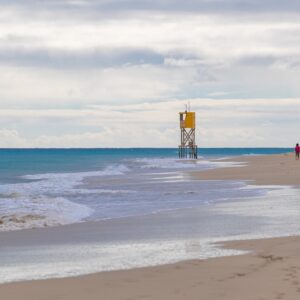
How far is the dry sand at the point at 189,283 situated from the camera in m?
7.88

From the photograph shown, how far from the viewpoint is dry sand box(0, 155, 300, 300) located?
7.88 meters

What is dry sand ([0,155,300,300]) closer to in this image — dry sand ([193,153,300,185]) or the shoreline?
the shoreline

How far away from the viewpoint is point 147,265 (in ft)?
32.2

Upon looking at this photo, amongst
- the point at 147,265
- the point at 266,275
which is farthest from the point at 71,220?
the point at 266,275

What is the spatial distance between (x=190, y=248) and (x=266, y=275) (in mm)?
2745

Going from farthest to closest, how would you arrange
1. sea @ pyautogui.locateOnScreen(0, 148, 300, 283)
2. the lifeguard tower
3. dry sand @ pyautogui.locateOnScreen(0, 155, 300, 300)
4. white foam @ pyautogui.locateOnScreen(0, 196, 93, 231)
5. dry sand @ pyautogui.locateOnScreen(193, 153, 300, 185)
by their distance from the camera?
the lifeguard tower, dry sand @ pyautogui.locateOnScreen(193, 153, 300, 185), white foam @ pyautogui.locateOnScreen(0, 196, 93, 231), sea @ pyautogui.locateOnScreen(0, 148, 300, 283), dry sand @ pyautogui.locateOnScreen(0, 155, 300, 300)

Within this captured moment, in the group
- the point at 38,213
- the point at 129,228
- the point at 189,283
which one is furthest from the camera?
the point at 38,213

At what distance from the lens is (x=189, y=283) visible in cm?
848

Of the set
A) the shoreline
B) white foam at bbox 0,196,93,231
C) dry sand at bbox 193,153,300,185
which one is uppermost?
the shoreline

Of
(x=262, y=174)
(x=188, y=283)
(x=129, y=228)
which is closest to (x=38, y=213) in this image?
(x=129, y=228)

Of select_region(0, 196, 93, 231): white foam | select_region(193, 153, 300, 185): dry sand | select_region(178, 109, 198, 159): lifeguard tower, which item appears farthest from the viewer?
select_region(178, 109, 198, 159): lifeguard tower

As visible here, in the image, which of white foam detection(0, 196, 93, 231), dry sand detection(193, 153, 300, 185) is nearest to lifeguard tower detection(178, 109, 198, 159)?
dry sand detection(193, 153, 300, 185)

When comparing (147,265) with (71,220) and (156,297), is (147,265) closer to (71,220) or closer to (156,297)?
(156,297)

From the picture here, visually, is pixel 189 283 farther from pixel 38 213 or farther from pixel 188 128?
pixel 188 128
